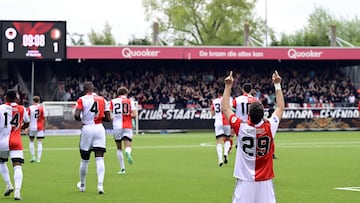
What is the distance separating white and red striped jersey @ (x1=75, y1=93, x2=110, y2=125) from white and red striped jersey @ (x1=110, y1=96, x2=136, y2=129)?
5.21m

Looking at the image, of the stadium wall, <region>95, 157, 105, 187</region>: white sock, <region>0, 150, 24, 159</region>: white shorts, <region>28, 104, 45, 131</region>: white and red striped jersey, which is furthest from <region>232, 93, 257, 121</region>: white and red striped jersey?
the stadium wall

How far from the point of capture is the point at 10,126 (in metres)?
15.8

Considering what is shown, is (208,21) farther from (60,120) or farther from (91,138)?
(91,138)

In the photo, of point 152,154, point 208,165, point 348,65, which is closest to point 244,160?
point 208,165

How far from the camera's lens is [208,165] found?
24219mm

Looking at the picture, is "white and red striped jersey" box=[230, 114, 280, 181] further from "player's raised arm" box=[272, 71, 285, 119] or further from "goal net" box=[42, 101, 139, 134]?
"goal net" box=[42, 101, 139, 134]

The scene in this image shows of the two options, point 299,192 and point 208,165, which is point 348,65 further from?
point 299,192

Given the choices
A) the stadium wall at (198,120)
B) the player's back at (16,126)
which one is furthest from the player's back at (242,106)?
the stadium wall at (198,120)

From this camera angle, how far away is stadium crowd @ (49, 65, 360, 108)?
53.8m

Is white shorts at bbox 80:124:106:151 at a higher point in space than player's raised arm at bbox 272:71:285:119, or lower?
lower

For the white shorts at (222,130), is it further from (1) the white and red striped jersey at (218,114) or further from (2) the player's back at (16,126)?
(2) the player's back at (16,126)

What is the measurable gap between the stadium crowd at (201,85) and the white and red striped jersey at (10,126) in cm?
3634

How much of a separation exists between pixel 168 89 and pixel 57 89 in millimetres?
7490

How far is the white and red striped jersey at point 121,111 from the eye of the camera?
22094 mm
